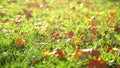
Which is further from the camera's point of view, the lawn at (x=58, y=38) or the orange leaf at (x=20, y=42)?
the orange leaf at (x=20, y=42)

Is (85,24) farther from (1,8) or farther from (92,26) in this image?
(1,8)

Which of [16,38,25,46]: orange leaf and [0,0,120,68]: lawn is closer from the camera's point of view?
[0,0,120,68]: lawn

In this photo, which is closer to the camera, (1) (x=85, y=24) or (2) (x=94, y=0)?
(1) (x=85, y=24)

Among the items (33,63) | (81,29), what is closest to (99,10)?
(81,29)

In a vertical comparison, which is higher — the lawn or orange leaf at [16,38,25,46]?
orange leaf at [16,38,25,46]

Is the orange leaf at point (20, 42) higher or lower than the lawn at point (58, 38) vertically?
higher

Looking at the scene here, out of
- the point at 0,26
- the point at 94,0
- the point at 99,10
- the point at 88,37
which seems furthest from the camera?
the point at 94,0

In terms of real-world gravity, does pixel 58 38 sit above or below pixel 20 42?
below

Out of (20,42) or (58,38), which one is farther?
(58,38)
